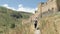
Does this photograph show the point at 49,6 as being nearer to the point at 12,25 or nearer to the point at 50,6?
the point at 50,6

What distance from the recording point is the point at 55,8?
27.1 meters

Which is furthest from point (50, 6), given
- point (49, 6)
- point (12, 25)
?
point (12, 25)

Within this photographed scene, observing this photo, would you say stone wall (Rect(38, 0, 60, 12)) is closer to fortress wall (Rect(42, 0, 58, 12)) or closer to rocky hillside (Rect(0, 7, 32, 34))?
fortress wall (Rect(42, 0, 58, 12))

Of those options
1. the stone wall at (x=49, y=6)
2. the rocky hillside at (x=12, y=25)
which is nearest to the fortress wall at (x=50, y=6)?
the stone wall at (x=49, y=6)

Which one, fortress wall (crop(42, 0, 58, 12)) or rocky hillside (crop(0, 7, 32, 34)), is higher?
fortress wall (crop(42, 0, 58, 12))

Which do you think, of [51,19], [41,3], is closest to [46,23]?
[51,19]

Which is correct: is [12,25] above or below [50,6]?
below

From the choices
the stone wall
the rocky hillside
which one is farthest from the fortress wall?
the rocky hillside

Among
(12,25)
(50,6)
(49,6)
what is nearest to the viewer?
(50,6)

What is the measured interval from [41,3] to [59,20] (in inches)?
422

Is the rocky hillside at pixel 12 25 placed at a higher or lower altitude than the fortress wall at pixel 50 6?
lower

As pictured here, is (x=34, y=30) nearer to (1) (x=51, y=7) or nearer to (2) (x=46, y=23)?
(2) (x=46, y=23)

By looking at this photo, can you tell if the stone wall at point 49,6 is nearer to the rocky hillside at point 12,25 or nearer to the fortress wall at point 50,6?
the fortress wall at point 50,6

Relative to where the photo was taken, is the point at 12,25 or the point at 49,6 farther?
the point at 12,25
